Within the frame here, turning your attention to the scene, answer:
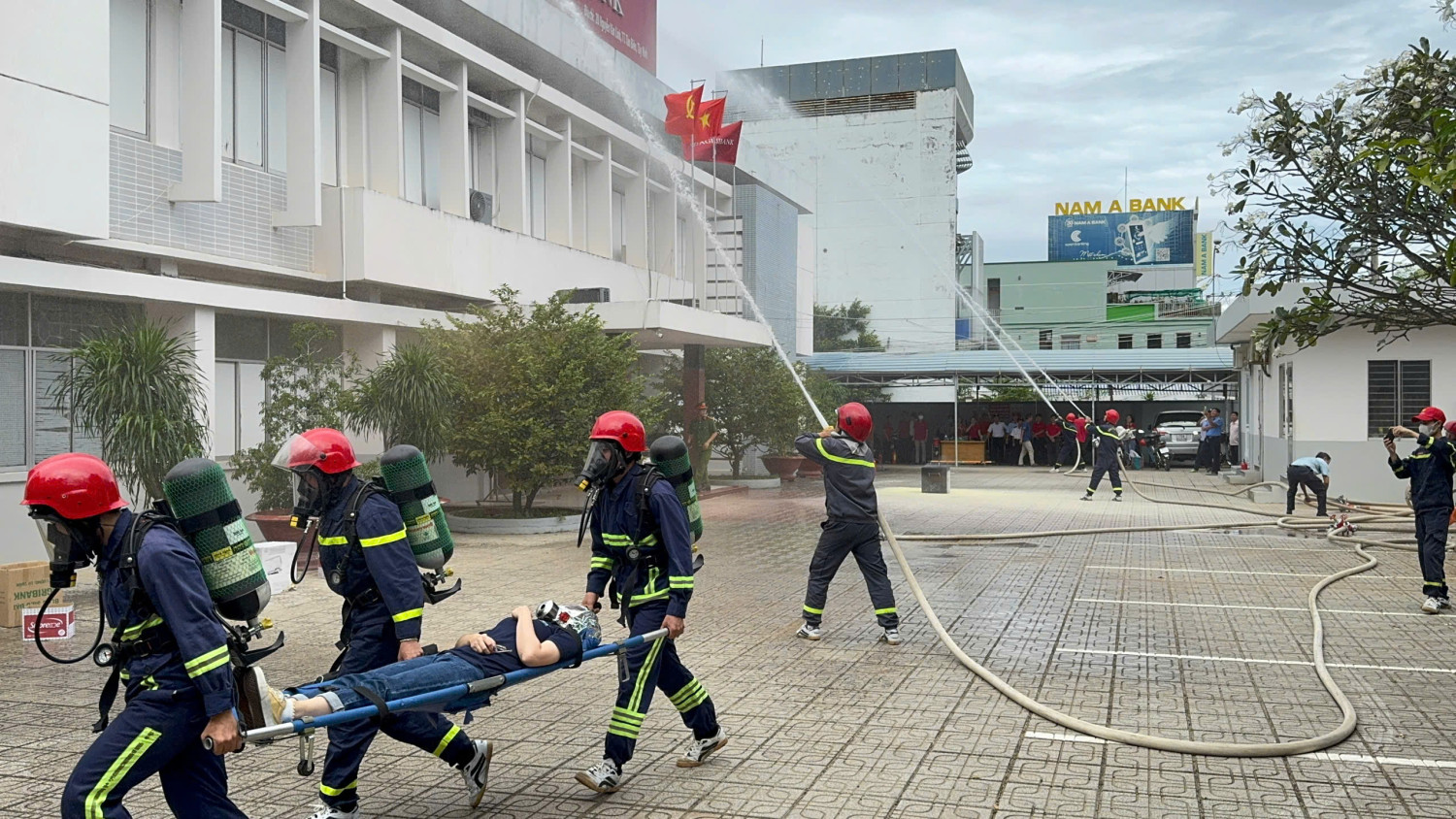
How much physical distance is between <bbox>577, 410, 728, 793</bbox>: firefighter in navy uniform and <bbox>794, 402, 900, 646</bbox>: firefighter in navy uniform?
326 centimetres

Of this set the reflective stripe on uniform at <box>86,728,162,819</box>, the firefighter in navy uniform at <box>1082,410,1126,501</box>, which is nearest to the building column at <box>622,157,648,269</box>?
the firefighter in navy uniform at <box>1082,410,1126,501</box>

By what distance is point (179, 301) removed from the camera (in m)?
14.7

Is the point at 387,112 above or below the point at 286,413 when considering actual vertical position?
above

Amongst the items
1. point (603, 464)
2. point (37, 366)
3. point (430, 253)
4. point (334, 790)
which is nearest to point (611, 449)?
point (603, 464)

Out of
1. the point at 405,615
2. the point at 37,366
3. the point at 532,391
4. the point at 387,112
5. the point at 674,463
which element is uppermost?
the point at 387,112

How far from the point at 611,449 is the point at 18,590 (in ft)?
22.7

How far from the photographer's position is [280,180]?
17406 millimetres

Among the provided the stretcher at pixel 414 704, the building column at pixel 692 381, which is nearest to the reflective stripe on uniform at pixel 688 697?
the stretcher at pixel 414 704

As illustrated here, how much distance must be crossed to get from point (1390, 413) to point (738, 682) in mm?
18341

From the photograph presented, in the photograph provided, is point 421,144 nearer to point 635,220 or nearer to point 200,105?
point 200,105

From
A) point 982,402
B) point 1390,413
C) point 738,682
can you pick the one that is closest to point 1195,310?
point 982,402

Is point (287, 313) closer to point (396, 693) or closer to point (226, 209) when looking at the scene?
point (226, 209)

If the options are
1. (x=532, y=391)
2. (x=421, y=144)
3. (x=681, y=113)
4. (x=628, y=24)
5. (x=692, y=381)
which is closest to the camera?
(x=532, y=391)

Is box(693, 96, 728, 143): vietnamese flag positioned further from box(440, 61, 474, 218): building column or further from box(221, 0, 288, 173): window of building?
box(221, 0, 288, 173): window of building
